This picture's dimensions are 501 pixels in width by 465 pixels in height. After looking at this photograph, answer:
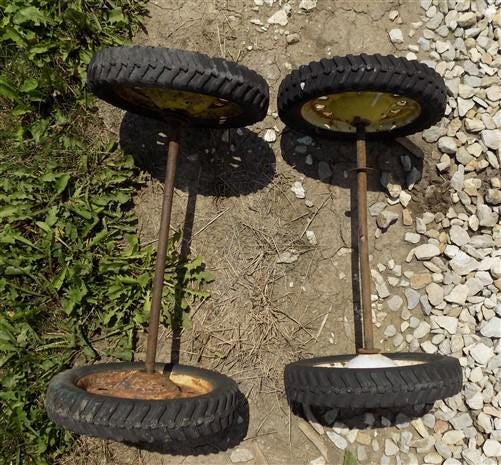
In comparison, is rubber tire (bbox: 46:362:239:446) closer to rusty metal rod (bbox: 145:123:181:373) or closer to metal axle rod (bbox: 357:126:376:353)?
rusty metal rod (bbox: 145:123:181:373)

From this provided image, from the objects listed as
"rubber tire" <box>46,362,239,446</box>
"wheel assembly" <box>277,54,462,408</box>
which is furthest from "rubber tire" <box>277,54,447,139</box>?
"rubber tire" <box>46,362,239,446</box>

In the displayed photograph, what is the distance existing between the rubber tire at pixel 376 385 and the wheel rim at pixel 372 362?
0.28 meters

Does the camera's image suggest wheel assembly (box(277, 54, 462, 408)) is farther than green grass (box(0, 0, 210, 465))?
No

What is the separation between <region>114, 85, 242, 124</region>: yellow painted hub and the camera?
10.0 feet

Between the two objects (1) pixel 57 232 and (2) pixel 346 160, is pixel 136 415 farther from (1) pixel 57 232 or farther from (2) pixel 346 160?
(2) pixel 346 160

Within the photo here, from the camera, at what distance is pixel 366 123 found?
138 inches

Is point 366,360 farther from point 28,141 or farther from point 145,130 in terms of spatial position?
point 28,141

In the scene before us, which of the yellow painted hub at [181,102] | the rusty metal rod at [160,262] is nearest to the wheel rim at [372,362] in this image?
the rusty metal rod at [160,262]

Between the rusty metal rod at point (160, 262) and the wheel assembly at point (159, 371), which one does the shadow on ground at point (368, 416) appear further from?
the rusty metal rod at point (160, 262)

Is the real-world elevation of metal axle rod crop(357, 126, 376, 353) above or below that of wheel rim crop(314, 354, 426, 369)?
above

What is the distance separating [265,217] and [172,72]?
4.65 ft

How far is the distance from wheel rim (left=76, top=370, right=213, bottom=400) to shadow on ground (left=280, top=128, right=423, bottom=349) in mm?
1537

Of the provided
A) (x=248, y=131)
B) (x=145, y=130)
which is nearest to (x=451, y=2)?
(x=248, y=131)

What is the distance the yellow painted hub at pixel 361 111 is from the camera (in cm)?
324
